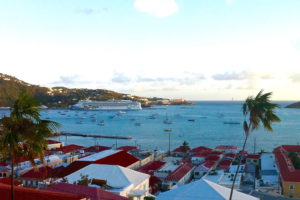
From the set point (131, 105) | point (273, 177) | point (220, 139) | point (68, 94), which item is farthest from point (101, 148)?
point (68, 94)

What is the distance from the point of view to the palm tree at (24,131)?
158 inches

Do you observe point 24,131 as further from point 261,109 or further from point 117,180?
point 117,180

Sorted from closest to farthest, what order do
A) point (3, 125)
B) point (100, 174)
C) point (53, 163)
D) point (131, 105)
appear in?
point (3, 125), point (100, 174), point (53, 163), point (131, 105)

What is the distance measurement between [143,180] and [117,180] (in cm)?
147

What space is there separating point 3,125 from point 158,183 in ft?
46.3

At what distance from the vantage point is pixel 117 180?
1239cm

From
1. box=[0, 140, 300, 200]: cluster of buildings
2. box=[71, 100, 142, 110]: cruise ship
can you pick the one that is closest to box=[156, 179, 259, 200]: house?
box=[0, 140, 300, 200]: cluster of buildings

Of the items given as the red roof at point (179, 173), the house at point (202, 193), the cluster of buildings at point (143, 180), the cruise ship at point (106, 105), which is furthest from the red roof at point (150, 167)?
the cruise ship at point (106, 105)

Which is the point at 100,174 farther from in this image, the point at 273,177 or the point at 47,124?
the point at 273,177

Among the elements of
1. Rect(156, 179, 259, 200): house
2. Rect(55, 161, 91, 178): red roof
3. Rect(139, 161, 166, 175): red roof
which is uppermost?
Rect(156, 179, 259, 200): house

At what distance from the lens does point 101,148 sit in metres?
32.1

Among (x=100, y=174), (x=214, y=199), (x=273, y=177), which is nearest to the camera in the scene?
(x=214, y=199)

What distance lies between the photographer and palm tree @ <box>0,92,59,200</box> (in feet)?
13.1

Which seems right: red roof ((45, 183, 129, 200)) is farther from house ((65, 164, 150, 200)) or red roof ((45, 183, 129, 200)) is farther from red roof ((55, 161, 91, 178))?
red roof ((55, 161, 91, 178))
